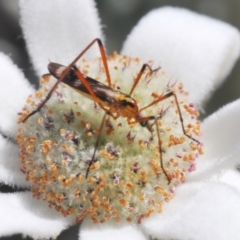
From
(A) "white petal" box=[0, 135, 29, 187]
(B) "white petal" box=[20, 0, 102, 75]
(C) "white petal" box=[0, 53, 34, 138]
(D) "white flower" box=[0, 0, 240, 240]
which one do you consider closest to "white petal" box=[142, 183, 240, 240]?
(D) "white flower" box=[0, 0, 240, 240]

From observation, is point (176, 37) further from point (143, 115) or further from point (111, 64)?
point (143, 115)

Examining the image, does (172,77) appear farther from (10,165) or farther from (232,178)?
(10,165)

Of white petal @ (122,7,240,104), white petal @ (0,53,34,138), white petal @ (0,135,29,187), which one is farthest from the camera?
white petal @ (122,7,240,104)

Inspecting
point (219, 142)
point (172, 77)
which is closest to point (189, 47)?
point (172, 77)

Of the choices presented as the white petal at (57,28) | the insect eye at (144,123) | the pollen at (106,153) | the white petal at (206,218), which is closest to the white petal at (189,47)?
the white petal at (57,28)

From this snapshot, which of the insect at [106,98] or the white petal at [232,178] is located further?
the white petal at [232,178]

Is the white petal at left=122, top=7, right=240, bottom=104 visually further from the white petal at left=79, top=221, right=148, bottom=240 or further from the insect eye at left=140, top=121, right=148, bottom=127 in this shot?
the white petal at left=79, top=221, right=148, bottom=240

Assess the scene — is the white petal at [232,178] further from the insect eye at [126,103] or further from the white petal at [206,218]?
the insect eye at [126,103]
